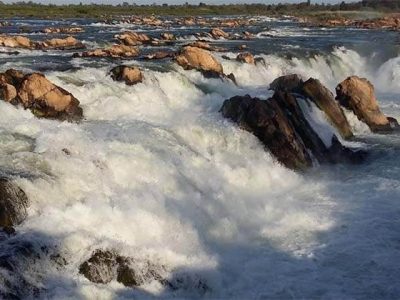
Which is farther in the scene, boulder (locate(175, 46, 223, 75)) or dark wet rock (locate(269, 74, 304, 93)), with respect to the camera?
boulder (locate(175, 46, 223, 75))

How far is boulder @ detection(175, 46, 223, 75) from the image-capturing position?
1072 inches

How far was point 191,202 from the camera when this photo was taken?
1441 centimetres

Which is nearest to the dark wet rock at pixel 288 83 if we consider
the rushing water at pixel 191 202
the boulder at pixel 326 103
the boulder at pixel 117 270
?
the boulder at pixel 326 103

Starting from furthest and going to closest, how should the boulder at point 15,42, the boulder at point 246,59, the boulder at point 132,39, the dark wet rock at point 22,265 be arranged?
1. the boulder at point 132,39
2. the boulder at point 15,42
3. the boulder at point 246,59
4. the dark wet rock at point 22,265

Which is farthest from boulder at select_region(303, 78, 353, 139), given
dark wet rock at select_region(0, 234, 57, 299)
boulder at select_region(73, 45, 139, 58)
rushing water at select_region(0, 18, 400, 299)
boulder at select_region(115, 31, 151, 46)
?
boulder at select_region(115, 31, 151, 46)

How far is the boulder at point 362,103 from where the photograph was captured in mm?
23703

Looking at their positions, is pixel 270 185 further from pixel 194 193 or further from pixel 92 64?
pixel 92 64

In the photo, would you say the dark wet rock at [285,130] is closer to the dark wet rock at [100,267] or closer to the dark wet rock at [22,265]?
the dark wet rock at [100,267]

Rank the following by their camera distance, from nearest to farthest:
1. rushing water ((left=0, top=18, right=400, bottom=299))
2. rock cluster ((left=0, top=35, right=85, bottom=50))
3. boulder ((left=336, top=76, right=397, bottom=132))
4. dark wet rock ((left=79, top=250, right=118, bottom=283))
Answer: dark wet rock ((left=79, top=250, right=118, bottom=283))
rushing water ((left=0, top=18, right=400, bottom=299))
boulder ((left=336, top=76, right=397, bottom=132))
rock cluster ((left=0, top=35, right=85, bottom=50))

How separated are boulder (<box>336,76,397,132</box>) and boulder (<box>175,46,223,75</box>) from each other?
21.2 feet

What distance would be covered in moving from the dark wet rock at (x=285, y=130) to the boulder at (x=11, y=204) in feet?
31.3

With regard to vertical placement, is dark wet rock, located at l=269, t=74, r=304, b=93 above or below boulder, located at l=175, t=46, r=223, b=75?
below

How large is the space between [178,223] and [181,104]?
406 inches

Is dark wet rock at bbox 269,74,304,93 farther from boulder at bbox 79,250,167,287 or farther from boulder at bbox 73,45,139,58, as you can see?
boulder at bbox 79,250,167,287
